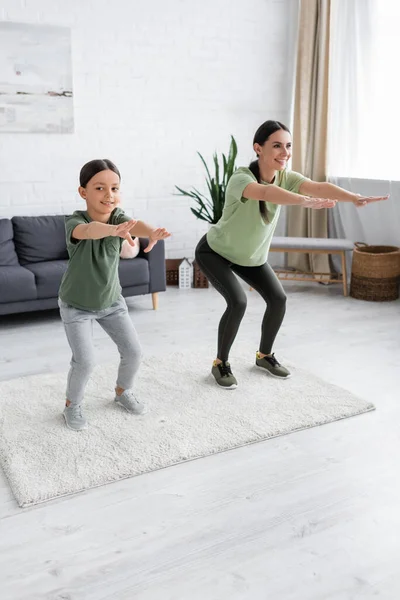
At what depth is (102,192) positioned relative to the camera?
2232 millimetres

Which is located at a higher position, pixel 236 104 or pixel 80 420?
pixel 236 104

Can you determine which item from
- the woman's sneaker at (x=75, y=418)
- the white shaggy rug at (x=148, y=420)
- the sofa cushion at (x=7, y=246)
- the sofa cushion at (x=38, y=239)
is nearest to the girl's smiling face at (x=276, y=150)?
the white shaggy rug at (x=148, y=420)

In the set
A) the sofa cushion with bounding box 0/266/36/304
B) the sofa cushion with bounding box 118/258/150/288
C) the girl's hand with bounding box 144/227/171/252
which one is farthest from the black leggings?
the sofa cushion with bounding box 0/266/36/304

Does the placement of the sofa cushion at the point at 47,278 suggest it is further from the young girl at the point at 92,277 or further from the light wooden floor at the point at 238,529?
the light wooden floor at the point at 238,529

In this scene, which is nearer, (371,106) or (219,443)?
(219,443)

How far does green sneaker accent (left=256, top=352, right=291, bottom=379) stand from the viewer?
2973 mm

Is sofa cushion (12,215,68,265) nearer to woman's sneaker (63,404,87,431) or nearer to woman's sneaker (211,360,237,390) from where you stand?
woman's sneaker (211,360,237,390)

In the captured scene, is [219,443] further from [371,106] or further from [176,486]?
[371,106]

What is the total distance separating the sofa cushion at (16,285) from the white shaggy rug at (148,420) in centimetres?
97

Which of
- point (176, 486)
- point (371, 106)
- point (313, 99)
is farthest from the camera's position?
point (313, 99)

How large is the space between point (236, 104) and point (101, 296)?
135 inches

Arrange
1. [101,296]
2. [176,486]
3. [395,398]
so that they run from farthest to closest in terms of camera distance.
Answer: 1. [395,398]
2. [101,296]
3. [176,486]

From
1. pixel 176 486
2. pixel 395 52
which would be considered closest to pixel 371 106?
pixel 395 52

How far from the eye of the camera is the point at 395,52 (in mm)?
4480
